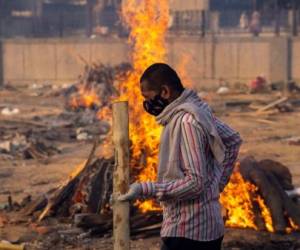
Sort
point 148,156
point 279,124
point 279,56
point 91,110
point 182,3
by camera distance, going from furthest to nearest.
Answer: point 182,3, point 279,56, point 91,110, point 279,124, point 148,156

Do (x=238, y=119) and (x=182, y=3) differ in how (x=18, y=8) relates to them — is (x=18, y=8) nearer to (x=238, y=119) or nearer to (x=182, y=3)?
(x=182, y=3)

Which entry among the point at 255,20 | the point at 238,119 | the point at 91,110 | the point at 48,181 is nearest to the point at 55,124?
the point at 91,110

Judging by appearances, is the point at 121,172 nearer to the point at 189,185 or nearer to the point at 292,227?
the point at 189,185

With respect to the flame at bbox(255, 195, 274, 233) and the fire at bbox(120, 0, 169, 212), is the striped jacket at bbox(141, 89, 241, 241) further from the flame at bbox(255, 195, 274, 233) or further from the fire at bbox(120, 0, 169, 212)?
the fire at bbox(120, 0, 169, 212)

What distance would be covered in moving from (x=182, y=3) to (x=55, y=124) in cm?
2128

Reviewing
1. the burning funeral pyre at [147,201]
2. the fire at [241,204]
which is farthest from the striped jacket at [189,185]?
the fire at [241,204]

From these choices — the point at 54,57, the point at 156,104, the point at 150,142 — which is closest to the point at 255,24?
the point at 54,57

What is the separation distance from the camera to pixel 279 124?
814 inches

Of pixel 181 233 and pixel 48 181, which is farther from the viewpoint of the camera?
pixel 48 181

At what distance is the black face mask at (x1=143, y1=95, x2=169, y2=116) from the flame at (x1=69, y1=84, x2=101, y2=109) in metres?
19.8

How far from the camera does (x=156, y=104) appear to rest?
13.6ft

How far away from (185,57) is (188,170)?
89.6ft

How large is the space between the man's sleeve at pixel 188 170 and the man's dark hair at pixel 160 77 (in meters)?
0.23

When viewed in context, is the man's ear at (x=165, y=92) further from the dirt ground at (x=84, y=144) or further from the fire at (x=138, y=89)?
the fire at (x=138, y=89)
